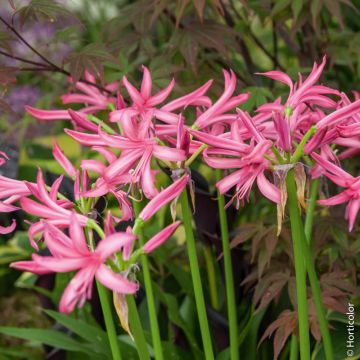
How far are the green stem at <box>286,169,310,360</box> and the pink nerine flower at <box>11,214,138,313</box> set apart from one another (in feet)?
0.99

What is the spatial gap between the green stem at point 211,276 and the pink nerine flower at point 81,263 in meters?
1.18

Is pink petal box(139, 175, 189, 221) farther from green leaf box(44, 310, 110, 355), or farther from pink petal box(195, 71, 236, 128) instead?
green leaf box(44, 310, 110, 355)

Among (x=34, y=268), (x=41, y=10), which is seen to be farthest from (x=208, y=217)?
A: (x=34, y=268)

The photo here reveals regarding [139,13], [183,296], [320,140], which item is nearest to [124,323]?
[320,140]

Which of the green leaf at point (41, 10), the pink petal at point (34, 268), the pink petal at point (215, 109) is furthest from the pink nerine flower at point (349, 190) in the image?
the green leaf at point (41, 10)

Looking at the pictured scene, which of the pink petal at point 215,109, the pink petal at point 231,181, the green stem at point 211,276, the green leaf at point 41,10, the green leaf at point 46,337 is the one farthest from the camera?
the green stem at point 211,276

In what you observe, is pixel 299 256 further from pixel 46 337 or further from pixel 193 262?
pixel 46 337

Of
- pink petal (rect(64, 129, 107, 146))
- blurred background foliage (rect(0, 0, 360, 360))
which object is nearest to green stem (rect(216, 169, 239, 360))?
blurred background foliage (rect(0, 0, 360, 360))

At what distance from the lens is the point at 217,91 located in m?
2.00

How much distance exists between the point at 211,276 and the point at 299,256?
98 centimetres

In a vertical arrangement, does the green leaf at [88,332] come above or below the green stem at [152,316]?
below

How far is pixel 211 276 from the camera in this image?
2.19 meters

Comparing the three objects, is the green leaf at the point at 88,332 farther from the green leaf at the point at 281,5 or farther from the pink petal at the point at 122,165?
the green leaf at the point at 281,5

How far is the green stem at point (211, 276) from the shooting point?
2174mm
